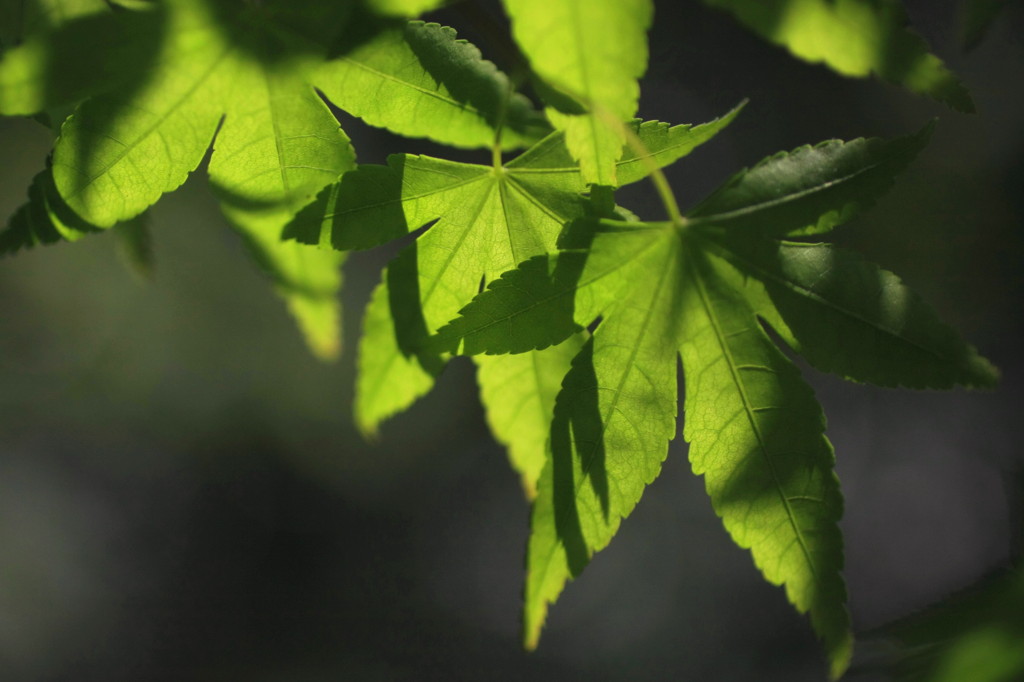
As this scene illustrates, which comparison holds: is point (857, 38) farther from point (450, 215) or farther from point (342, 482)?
point (342, 482)

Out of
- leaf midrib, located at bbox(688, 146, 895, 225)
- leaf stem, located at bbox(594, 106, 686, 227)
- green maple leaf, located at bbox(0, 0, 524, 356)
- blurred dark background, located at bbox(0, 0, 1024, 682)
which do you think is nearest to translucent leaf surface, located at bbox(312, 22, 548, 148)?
green maple leaf, located at bbox(0, 0, 524, 356)

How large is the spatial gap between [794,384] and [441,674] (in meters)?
9.37

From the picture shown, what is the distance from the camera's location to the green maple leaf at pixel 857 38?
61 cm

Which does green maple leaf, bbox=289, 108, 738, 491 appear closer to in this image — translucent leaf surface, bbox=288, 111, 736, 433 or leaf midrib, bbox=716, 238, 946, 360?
translucent leaf surface, bbox=288, 111, 736, 433

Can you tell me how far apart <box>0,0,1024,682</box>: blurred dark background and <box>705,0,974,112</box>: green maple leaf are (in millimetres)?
6013

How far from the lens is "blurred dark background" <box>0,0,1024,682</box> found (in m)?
6.77

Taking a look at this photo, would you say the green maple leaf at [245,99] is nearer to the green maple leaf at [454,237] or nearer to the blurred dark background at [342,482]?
the green maple leaf at [454,237]

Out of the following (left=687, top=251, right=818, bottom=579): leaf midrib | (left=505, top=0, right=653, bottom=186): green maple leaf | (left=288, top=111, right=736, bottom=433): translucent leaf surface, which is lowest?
(left=687, top=251, right=818, bottom=579): leaf midrib

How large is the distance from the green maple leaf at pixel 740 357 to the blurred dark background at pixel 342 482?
587cm

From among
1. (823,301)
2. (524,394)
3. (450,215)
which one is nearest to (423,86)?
(450,215)

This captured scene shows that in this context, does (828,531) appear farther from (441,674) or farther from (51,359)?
(441,674)

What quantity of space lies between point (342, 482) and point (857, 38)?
886cm

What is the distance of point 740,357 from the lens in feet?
2.88

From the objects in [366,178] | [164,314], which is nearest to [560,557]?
[366,178]
